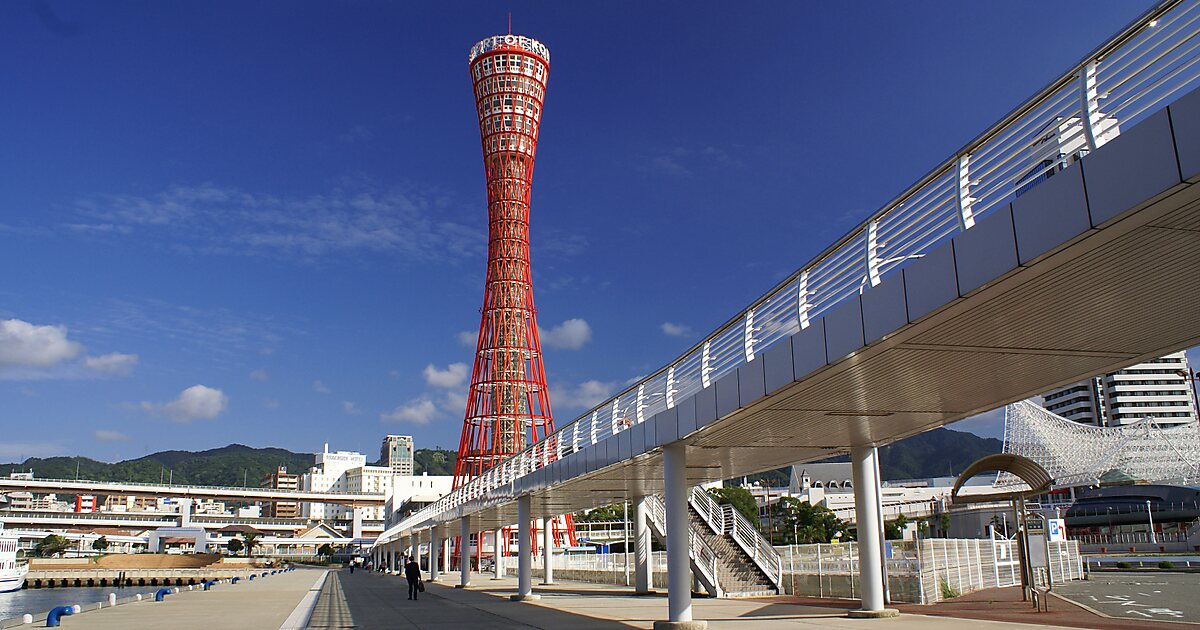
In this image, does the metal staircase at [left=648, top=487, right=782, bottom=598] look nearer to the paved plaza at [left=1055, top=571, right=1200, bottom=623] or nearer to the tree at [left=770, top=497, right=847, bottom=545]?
the paved plaza at [left=1055, top=571, right=1200, bottom=623]

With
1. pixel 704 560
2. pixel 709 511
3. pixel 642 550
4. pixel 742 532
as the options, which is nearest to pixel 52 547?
pixel 642 550

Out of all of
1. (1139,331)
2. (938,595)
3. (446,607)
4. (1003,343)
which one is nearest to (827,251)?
(1003,343)

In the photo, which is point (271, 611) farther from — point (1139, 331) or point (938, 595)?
point (1139, 331)

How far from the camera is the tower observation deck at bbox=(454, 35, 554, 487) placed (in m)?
58.5

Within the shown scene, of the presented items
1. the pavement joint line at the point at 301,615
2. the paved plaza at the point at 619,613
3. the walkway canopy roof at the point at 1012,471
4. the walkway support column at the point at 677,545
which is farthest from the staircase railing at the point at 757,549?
the pavement joint line at the point at 301,615

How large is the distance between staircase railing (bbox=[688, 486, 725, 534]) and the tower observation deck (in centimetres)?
2813

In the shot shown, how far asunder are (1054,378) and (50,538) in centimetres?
12785

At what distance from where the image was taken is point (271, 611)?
2325 cm

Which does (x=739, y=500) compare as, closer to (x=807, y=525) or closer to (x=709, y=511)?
(x=807, y=525)

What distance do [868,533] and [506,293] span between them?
1697 inches

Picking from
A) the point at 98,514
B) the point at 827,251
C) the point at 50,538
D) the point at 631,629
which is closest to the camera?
the point at 827,251

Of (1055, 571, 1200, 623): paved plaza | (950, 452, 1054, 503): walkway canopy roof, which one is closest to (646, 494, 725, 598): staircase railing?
(950, 452, 1054, 503): walkway canopy roof

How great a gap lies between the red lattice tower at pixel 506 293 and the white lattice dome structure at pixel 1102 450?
48.9 metres

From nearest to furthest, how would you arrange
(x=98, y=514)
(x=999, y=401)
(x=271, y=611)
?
1. (x=999, y=401)
2. (x=271, y=611)
3. (x=98, y=514)
